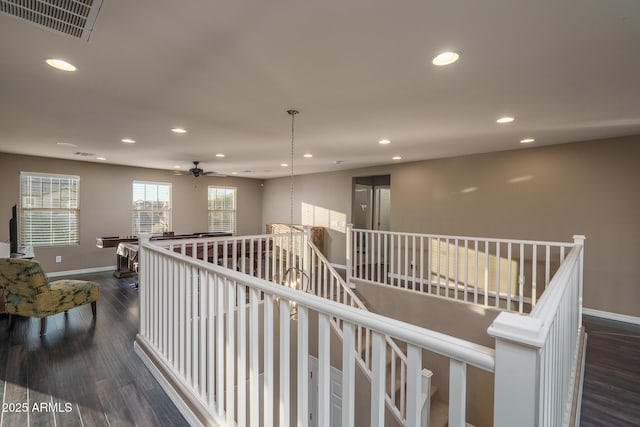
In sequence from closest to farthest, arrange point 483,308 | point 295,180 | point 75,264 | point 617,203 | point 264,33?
point 264,33 → point 483,308 → point 617,203 → point 75,264 → point 295,180

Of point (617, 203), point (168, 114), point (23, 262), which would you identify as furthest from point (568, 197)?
point (23, 262)

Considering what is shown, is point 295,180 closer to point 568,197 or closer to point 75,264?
point 75,264

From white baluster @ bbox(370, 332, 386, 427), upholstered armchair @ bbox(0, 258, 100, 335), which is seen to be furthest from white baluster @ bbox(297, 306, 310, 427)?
upholstered armchair @ bbox(0, 258, 100, 335)

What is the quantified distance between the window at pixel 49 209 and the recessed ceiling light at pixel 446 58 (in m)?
7.42

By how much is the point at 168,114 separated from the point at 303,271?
2.43 m

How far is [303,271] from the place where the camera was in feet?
12.6

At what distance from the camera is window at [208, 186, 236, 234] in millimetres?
8656

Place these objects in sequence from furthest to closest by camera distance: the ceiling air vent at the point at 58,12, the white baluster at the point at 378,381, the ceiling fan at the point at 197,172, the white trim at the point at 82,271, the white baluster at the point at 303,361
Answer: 1. the white trim at the point at 82,271
2. the ceiling fan at the point at 197,172
3. the ceiling air vent at the point at 58,12
4. the white baluster at the point at 303,361
5. the white baluster at the point at 378,381

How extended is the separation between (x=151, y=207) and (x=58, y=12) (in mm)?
6715

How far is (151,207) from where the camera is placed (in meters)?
7.43

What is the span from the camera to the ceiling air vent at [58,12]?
142 cm

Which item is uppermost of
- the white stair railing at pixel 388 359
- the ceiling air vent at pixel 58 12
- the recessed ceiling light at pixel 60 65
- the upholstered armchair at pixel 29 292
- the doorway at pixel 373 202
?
the recessed ceiling light at pixel 60 65

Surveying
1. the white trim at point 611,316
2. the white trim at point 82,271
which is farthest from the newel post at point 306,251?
the white trim at point 82,271

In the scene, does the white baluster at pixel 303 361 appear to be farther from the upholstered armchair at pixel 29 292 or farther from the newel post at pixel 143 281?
the upholstered armchair at pixel 29 292
